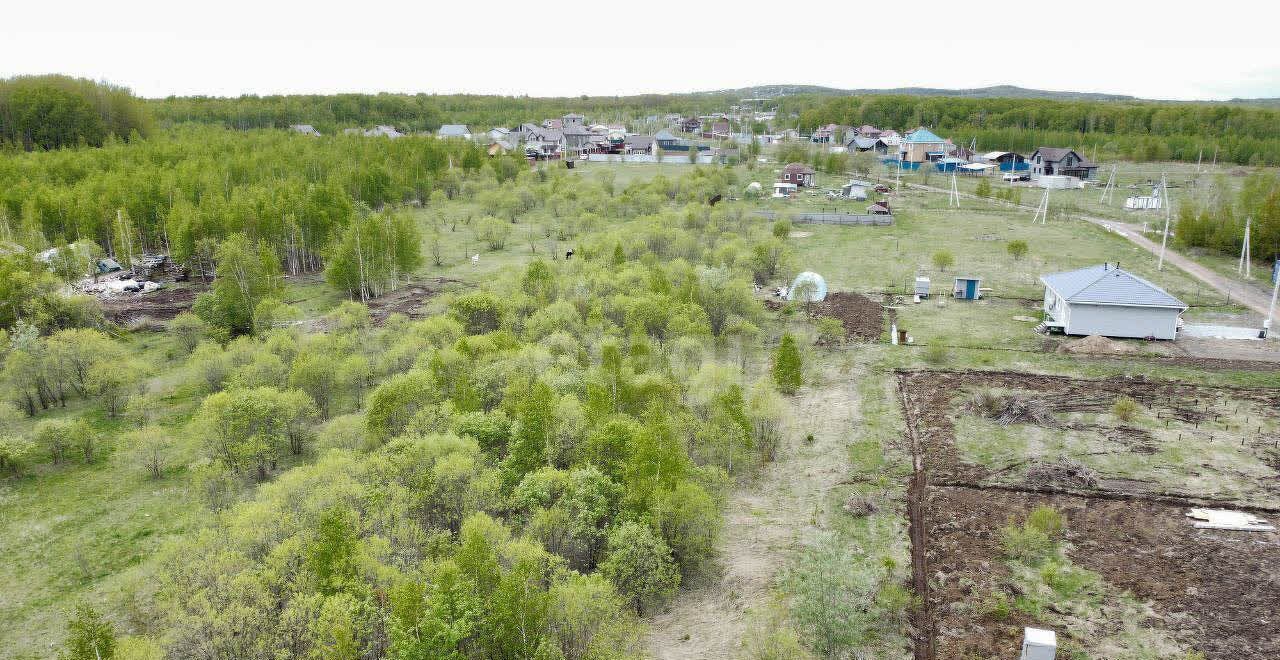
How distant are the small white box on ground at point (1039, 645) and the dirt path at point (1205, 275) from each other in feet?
97.7

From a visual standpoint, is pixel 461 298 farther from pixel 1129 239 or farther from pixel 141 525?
pixel 1129 239

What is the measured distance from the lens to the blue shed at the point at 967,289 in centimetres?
3784

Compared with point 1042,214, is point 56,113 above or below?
above

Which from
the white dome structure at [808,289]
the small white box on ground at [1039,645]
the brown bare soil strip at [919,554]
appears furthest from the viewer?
the white dome structure at [808,289]

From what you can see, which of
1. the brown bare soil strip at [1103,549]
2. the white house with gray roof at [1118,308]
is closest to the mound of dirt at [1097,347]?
the white house with gray roof at [1118,308]

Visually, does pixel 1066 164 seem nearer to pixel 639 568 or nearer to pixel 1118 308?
pixel 1118 308

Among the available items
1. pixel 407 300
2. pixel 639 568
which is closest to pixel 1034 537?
pixel 639 568

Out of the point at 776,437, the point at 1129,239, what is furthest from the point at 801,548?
the point at 1129,239

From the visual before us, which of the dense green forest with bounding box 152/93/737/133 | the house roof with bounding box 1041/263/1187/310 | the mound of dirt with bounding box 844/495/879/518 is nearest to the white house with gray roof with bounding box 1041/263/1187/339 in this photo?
the house roof with bounding box 1041/263/1187/310

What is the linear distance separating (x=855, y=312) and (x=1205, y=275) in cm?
2177

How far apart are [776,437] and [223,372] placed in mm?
20498

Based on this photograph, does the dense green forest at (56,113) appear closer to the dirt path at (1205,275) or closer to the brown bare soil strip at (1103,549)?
the brown bare soil strip at (1103,549)

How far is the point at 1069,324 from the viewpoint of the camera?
1251 inches

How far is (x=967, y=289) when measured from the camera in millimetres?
37969
